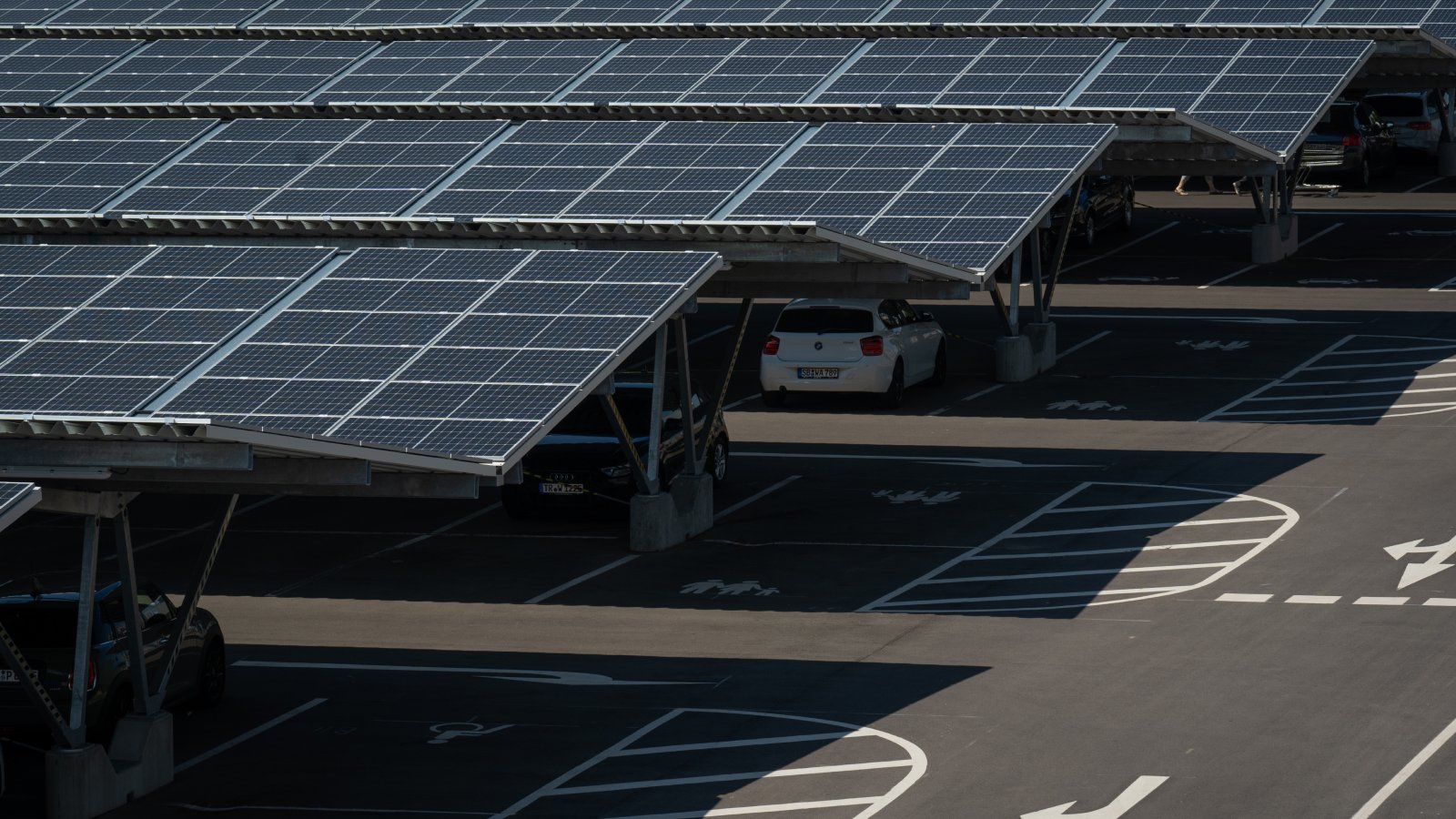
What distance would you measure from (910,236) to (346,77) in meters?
19.8

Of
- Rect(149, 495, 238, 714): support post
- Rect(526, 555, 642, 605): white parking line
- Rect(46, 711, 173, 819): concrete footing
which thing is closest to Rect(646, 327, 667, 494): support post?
Rect(526, 555, 642, 605): white parking line

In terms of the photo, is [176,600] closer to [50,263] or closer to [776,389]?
[50,263]

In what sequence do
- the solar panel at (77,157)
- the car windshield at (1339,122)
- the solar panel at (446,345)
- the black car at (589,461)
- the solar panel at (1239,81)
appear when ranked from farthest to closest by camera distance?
the car windshield at (1339,122), the solar panel at (1239,81), the solar panel at (77,157), the black car at (589,461), the solar panel at (446,345)

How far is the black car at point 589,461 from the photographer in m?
29.0

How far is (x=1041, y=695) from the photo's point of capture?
2008cm

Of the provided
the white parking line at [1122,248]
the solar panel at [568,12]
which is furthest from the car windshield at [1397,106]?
the solar panel at [568,12]

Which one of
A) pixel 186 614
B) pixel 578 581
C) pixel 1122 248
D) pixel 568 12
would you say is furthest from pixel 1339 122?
pixel 186 614

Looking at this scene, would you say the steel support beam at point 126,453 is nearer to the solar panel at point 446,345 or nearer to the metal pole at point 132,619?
the metal pole at point 132,619

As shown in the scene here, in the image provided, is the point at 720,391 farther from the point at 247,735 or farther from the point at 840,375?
Result: the point at 247,735

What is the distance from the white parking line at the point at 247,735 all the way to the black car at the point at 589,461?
27.6 feet

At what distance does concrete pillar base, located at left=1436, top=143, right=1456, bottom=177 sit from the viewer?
2420 inches

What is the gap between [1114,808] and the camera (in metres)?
16.7

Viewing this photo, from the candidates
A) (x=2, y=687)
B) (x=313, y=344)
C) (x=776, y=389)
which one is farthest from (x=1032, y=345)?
(x=2, y=687)

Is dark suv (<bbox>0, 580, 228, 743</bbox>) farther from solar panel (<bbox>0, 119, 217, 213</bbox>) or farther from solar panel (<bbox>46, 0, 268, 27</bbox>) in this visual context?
Answer: solar panel (<bbox>46, 0, 268, 27</bbox>)
